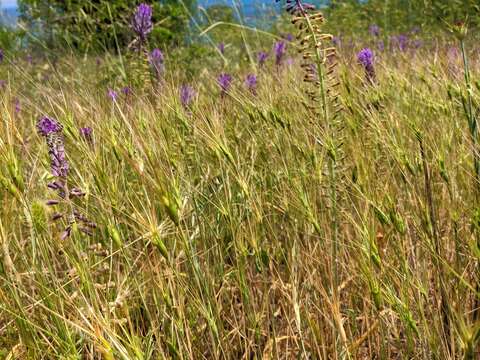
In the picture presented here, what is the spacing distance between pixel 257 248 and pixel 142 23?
6.49 feet

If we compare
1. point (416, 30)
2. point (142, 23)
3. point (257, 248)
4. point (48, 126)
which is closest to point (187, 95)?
point (142, 23)

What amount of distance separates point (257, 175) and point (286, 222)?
281 millimetres

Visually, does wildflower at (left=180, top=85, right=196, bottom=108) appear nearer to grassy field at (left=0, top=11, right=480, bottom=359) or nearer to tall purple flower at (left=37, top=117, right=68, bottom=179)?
grassy field at (left=0, top=11, right=480, bottom=359)

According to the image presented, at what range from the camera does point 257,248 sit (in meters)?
1.30

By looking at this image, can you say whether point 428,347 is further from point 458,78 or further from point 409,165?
point 458,78

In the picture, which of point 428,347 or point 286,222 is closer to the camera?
point 428,347

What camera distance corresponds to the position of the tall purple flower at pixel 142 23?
9.61ft

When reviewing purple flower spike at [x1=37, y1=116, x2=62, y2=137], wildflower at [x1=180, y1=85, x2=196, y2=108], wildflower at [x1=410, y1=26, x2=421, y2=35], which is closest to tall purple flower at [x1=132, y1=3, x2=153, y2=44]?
wildflower at [x1=180, y1=85, x2=196, y2=108]

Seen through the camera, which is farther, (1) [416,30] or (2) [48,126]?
(1) [416,30]

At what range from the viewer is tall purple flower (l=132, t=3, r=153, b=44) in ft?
9.61

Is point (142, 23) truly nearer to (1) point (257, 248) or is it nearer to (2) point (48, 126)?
(2) point (48, 126)

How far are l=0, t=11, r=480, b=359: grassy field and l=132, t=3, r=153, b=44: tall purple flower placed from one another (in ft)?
3.61

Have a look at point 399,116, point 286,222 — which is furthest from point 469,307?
point 399,116

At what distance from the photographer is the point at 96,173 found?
1.29 m
